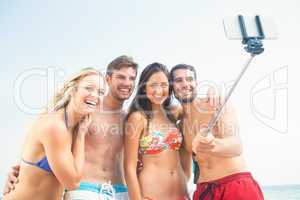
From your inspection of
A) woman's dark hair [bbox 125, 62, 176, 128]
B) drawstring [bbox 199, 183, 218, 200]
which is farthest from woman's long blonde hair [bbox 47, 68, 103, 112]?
drawstring [bbox 199, 183, 218, 200]

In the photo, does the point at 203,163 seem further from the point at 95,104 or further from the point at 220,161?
the point at 95,104

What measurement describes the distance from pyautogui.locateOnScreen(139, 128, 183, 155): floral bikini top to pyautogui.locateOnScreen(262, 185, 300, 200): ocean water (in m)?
21.8

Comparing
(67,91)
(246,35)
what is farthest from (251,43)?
(67,91)

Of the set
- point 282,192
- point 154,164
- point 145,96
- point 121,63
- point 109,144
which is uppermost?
point 121,63

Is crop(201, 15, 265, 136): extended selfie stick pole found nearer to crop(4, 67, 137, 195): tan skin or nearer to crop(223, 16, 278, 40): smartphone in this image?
crop(223, 16, 278, 40): smartphone

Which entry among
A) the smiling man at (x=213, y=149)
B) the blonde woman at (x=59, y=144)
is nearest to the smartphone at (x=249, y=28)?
the smiling man at (x=213, y=149)

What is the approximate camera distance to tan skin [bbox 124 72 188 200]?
3.56 m

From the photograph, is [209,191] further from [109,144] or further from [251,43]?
[251,43]

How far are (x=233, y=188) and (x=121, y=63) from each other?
158 cm

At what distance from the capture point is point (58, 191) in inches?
127

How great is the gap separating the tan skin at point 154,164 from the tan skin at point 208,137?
0.17 metres

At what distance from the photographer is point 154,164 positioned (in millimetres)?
3639

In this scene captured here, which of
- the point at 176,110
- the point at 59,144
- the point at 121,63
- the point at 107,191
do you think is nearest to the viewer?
the point at 59,144

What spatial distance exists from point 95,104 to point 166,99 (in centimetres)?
86
